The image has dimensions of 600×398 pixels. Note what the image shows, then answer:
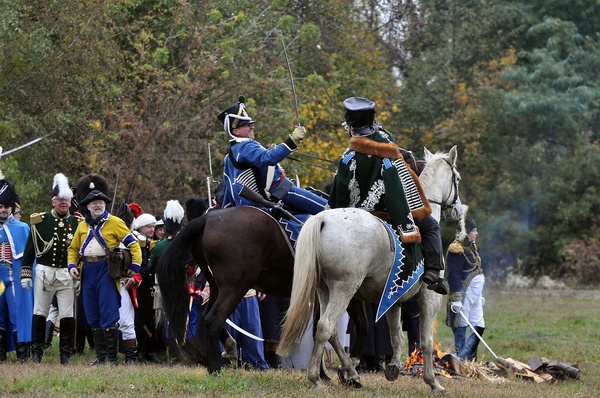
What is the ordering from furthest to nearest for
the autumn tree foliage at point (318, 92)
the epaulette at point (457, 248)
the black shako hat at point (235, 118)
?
1. the autumn tree foliage at point (318, 92)
2. the epaulette at point (457, 248)
3. the black shako hat at point (235, 118)

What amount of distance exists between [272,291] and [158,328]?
4.08m

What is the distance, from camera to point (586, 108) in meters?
35.8

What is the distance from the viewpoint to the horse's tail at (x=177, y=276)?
36.6 feet

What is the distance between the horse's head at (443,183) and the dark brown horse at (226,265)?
4.50 ft

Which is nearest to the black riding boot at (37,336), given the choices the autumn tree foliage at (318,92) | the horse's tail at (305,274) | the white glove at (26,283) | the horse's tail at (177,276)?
the white glove at (26,283)

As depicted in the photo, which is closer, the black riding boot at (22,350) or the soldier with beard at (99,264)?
the soldier with beard at (99,264)

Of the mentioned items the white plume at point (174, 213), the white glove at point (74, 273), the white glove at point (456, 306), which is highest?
the white plume at point (174, 213)

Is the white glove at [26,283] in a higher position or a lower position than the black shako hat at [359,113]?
lower

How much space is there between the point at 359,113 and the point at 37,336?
5.37 metres

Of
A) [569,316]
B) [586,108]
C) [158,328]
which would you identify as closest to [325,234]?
[158,328]

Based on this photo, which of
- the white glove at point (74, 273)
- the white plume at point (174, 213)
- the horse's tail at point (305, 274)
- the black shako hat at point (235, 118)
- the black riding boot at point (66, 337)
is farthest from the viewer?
the white plume at point (174, 213)

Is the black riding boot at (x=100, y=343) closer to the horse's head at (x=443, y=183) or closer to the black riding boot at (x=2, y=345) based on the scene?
the black riding boot at (x=2, y=345)

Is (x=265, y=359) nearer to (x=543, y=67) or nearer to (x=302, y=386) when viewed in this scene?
(x=302, y=386)

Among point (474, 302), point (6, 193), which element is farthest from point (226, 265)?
point (474, 302)
